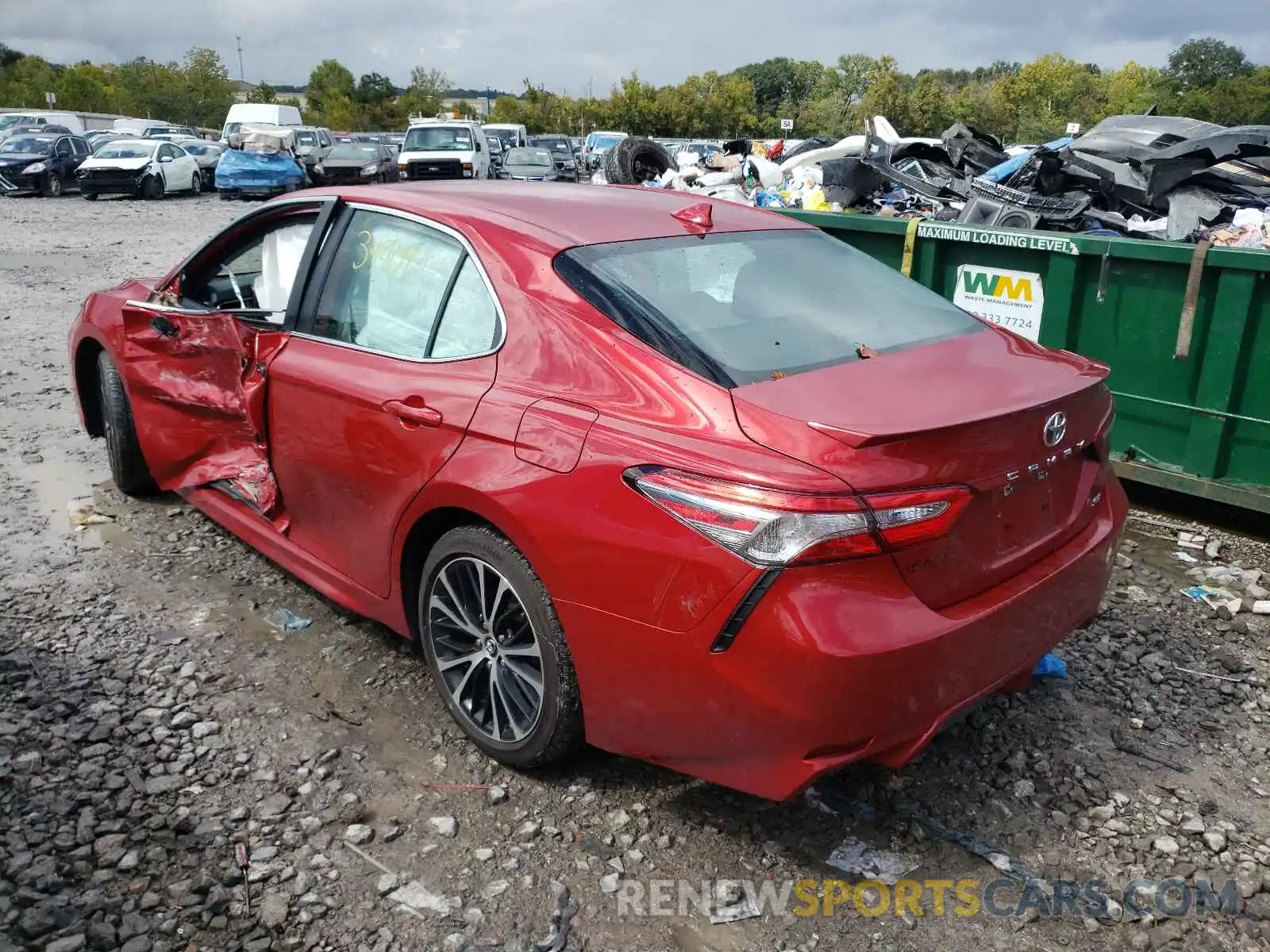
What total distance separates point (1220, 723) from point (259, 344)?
370 cm

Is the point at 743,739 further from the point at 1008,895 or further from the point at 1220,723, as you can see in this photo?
the point at 1220,723

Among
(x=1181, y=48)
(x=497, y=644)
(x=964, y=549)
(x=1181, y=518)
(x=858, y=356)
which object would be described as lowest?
(x=1181, y=518)

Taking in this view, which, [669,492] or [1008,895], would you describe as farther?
[1008,895]

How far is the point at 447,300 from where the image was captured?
10.8 ft

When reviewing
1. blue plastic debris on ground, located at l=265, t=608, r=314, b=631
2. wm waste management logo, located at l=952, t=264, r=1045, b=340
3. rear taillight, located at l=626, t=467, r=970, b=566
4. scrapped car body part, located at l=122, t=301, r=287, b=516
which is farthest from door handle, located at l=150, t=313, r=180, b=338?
wm waste management logo, located at l=952, t=264, r=1045, b=340

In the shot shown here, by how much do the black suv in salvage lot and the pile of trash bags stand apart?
80.5ft

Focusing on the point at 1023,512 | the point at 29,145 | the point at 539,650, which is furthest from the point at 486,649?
the point at 29,145

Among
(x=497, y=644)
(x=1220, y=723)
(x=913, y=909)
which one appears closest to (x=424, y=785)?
(x=497, y=644)

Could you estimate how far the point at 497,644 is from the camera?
3.12 metres

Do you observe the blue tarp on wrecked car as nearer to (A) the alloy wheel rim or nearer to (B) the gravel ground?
(B) the gravel ground

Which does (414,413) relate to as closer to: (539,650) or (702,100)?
(539,650)

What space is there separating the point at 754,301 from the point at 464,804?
5.70 feet

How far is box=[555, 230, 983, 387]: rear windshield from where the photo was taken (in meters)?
2.82

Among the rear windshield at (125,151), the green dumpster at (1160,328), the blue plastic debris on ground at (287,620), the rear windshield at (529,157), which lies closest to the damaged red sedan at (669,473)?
the blue plastic debris on ground at (287,620)
